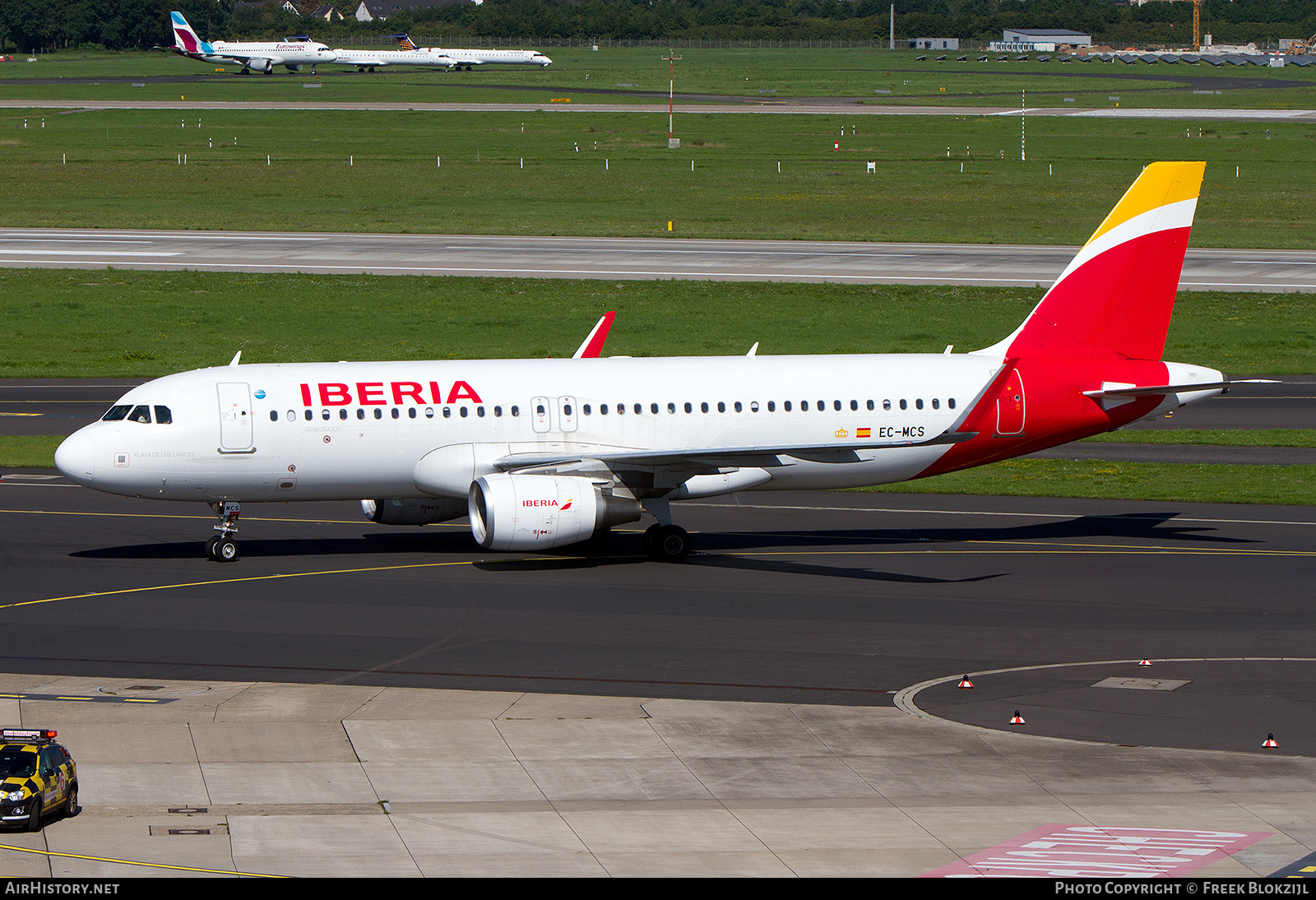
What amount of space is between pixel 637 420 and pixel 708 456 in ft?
8.82

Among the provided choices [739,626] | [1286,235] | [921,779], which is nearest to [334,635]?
[739,626]

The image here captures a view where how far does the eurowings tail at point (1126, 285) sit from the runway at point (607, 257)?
40.7 m

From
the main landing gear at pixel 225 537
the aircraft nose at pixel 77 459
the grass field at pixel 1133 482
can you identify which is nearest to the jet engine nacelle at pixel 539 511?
the main landing gear at pixel 225 537

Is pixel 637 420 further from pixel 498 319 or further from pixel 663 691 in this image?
pixel 498 319

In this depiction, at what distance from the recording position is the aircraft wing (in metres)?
35.2

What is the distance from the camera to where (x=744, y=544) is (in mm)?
39594

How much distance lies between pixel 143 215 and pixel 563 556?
78075 mm

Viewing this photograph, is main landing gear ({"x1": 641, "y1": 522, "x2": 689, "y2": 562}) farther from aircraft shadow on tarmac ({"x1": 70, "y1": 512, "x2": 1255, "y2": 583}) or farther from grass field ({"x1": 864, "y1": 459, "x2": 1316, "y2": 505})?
grass field ({"x1": 864, "y1": 459, "x2": 1316, "y2": 505})

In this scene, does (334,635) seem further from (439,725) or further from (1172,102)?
A: (1172,102)

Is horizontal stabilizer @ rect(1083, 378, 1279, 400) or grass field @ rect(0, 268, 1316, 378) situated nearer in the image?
horizontal stabilizer @ rect(1083, 378, 1279, 400)

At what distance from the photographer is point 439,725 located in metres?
24.9

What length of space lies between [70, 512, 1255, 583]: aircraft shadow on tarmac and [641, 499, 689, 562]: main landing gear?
38 centimetres

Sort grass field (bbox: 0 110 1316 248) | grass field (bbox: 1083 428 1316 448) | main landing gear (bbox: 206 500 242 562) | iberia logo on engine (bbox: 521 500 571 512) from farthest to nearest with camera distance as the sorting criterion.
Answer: grass field (bbox: 0 110 1316 248)
grass field (bbox: 1083 428 1316 448)
main landing gear (bbox: 206 500 242 562)
iberia logo on engine (bbox: 521 500 571 512)

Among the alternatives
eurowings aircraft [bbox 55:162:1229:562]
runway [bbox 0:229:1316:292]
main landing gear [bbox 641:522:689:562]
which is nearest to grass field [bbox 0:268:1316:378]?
runway [bbox 0:229:1316:292]
